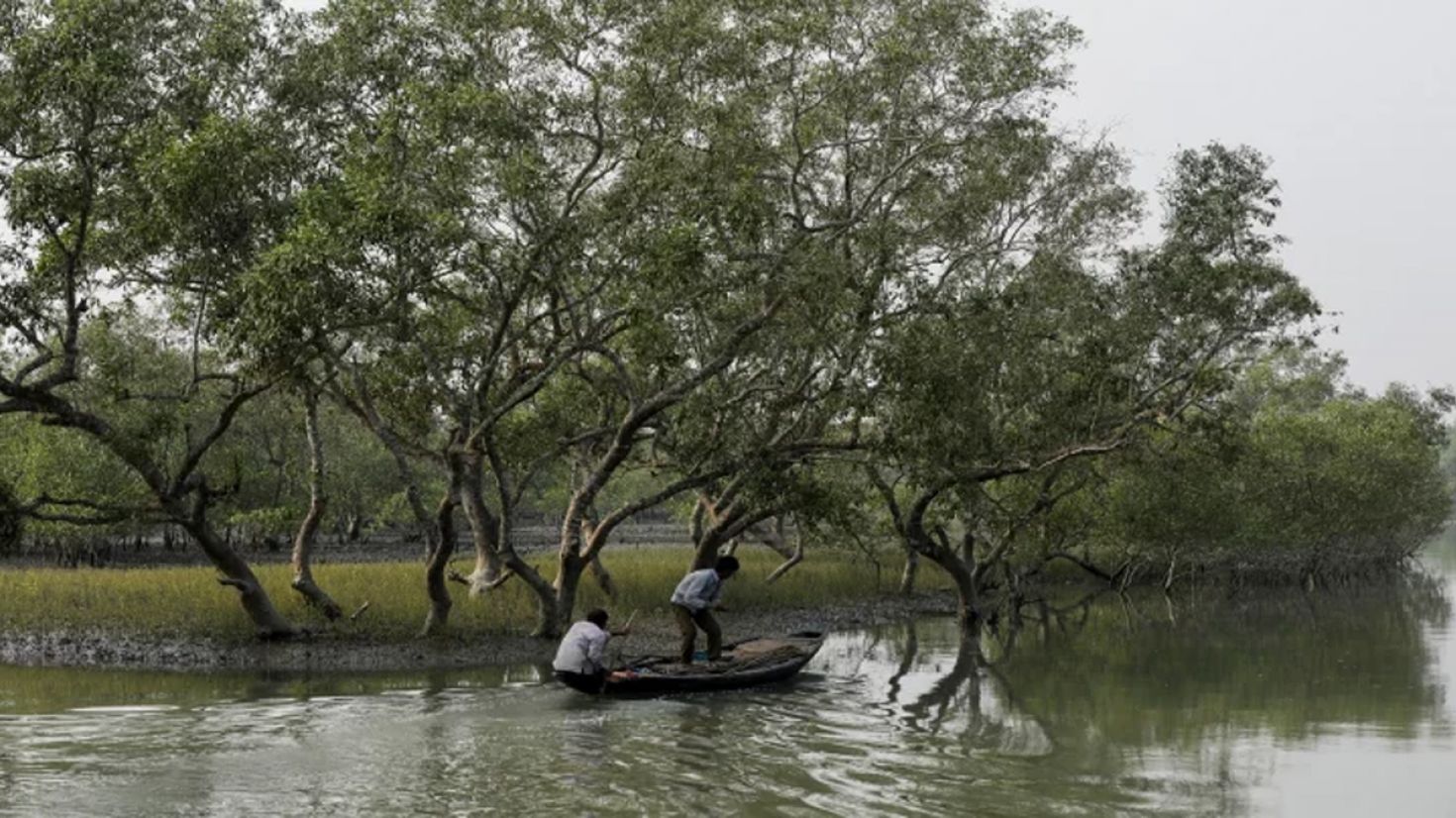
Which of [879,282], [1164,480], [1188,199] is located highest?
[1188,199]

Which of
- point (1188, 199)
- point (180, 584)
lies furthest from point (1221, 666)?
point (180, 584)

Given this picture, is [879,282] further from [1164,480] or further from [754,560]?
[754,560]

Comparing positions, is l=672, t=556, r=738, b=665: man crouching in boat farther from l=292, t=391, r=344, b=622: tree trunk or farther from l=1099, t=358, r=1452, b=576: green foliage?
l=1099, t=358, r=1452, b=576: green foliage

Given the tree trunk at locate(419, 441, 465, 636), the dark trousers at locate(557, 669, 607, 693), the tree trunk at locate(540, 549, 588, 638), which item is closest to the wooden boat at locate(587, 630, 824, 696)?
the dark trousers at locate(557, 669, 607, 693)

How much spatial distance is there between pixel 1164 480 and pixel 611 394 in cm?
1574

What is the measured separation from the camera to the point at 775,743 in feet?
52.4

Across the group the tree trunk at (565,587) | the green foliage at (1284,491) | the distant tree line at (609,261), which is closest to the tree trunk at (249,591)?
the distant tree line at (609,261)

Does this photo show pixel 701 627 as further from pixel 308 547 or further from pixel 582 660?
pixel 308 547

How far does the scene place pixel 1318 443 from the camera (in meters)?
42.1

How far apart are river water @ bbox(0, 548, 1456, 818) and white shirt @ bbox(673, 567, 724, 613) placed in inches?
66.4

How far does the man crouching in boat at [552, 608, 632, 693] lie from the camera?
17906mm

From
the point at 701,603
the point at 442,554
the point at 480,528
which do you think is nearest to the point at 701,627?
the point at 701,603

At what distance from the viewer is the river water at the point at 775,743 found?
12.7 meters

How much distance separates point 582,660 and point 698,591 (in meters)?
3.29
